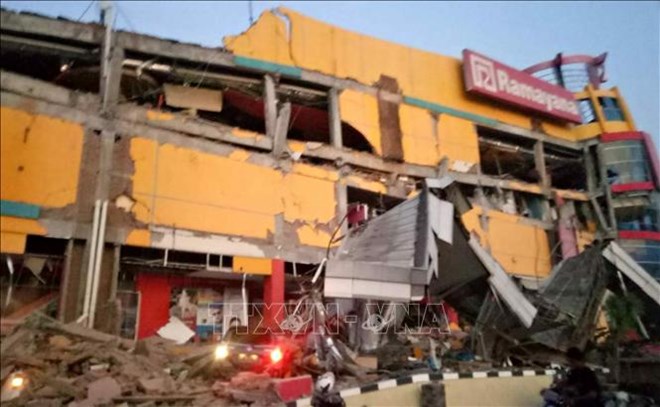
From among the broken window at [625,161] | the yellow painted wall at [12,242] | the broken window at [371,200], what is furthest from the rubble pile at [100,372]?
the broken window at [625,161]

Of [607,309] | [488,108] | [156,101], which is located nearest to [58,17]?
[156,101]

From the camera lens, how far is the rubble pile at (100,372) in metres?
7.22

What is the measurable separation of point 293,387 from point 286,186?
30.1 ft

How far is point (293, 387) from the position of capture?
8.10 metres

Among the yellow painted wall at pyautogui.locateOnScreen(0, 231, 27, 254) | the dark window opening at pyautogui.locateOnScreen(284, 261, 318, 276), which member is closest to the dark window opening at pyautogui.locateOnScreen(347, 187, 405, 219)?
the dark window opening at pyautogui.locateOnScreen(284, 261, 318, 276)

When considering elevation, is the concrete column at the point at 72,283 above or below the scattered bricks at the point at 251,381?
above

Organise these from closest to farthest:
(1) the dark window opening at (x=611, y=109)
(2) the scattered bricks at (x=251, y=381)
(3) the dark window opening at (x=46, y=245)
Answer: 1. (2) the scattered bricks at (x=251, y=381)
2. (3) the dark window opening at (x=46, y=245)
3. (1) the dark window opening at (x=611, y=109)

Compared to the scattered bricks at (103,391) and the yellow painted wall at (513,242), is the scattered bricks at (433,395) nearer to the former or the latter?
the scattered bricks at (103,391)

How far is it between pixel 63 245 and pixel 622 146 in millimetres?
30081

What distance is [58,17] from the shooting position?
41.7 ft

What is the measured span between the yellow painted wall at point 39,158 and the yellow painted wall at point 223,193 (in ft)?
6.11

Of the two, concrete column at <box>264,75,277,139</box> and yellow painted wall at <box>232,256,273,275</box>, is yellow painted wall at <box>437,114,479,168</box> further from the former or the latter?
yellow painted wall at <box>232,256,273,275</box>

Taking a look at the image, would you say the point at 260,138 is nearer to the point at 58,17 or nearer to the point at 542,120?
the point at 58,17

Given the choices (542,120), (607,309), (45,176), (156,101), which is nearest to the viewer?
(607,309)
